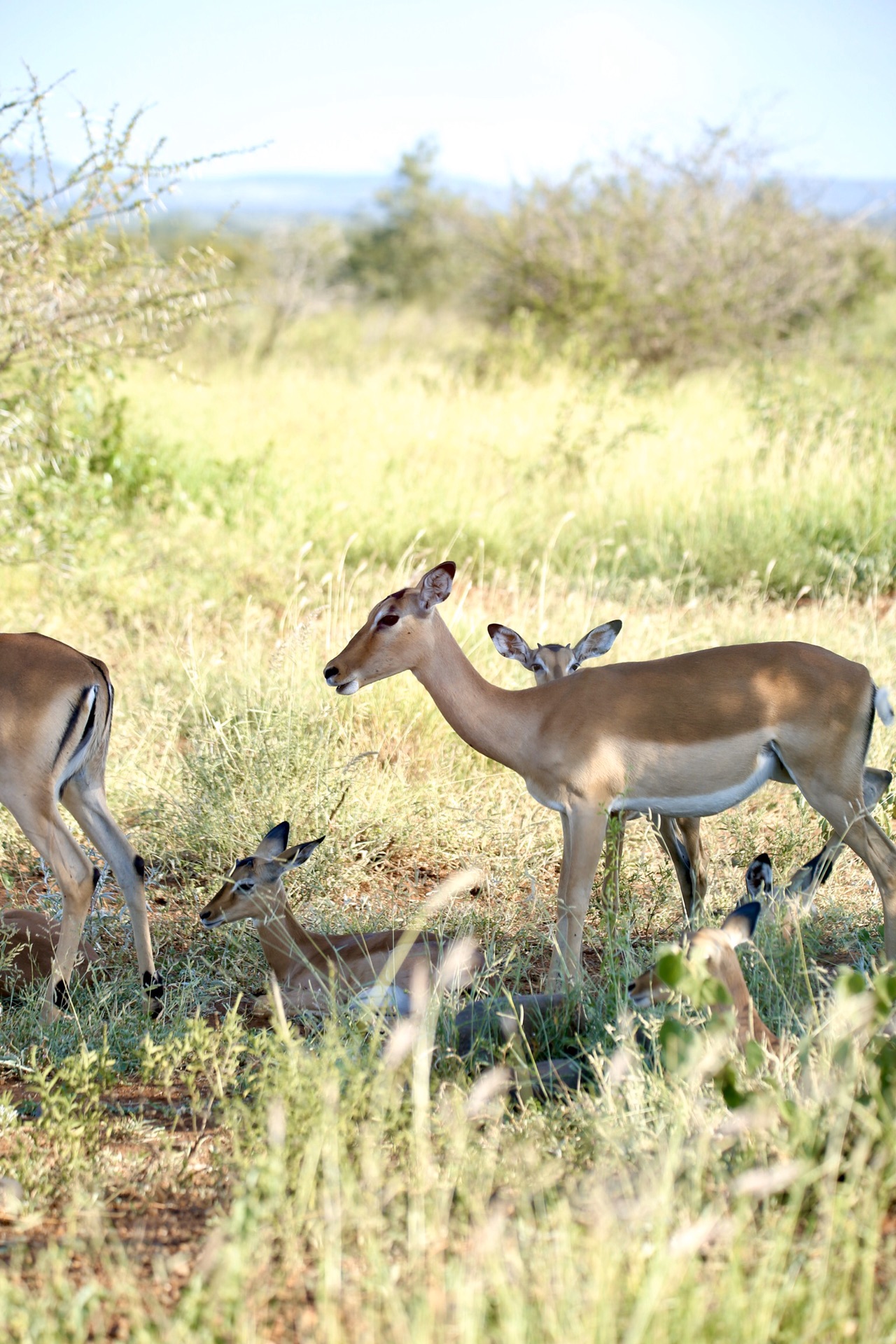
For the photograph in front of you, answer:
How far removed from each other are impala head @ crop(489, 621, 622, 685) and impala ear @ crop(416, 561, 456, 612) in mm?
567

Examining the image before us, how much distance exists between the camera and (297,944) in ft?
12.7

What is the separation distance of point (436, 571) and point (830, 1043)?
6.47ft

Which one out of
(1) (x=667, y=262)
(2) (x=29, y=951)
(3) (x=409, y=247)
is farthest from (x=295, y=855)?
(3) (x=409, y=247)

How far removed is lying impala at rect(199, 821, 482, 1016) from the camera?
369 cm

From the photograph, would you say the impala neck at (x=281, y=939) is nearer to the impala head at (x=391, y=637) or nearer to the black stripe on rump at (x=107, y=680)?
the impala head at (x=391, y=637)

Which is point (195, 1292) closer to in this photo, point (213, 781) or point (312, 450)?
point (213, 781)

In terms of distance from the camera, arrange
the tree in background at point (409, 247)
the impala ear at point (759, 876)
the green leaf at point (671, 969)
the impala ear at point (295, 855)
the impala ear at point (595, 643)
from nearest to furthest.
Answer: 1. the green leaf at point (671, 969)
2. the impala ear at point (759, 876)
3. the impala ear at point (295, 855)
4. the impala ear at point (595, 643)
5. the tree in background at point (409, 247)

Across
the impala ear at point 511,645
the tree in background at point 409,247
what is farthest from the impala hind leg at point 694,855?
the tree in background at point 409,247

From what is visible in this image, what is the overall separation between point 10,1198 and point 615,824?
7.31ft

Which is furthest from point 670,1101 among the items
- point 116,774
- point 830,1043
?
point 116,774

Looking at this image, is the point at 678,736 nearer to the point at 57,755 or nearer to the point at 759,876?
the point at 759,876

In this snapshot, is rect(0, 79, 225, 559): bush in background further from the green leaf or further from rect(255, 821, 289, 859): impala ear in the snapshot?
the green leaf

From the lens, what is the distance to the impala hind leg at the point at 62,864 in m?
3.90

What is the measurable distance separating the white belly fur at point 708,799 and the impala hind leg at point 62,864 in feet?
5.50
